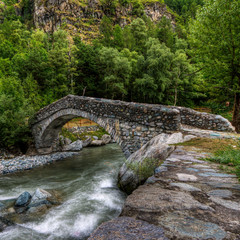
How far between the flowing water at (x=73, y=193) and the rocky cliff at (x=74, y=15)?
1712 inches

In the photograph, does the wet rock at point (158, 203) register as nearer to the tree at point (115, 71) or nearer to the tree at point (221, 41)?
the tree at point (221, 41)

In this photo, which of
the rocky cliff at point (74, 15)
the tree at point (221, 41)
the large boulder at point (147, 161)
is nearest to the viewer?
the large boulder at point (147, 161)

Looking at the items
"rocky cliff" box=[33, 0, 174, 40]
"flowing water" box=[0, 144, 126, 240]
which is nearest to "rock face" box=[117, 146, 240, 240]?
"flowing water" box=[0, 144, 126, 240]

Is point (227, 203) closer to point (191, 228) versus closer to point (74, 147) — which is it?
point (191, 228)

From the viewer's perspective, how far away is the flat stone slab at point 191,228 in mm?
1323

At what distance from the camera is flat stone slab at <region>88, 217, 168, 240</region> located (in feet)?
4.26

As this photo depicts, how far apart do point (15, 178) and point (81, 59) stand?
67.1ft

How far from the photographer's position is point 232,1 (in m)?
8.86

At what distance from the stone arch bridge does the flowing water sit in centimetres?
237

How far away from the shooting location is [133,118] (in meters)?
8.11

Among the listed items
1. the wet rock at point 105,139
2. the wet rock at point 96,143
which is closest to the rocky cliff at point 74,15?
the wet rock at point 105,139

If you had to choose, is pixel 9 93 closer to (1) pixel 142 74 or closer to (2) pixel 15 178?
(2) pixel 15 178

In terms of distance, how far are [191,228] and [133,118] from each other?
6762mm

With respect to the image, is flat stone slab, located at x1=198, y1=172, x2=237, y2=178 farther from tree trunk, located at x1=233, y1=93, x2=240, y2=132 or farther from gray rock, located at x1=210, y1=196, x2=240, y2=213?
tree trunk, located at x1=233, y1=93, x2=240, y2=132
